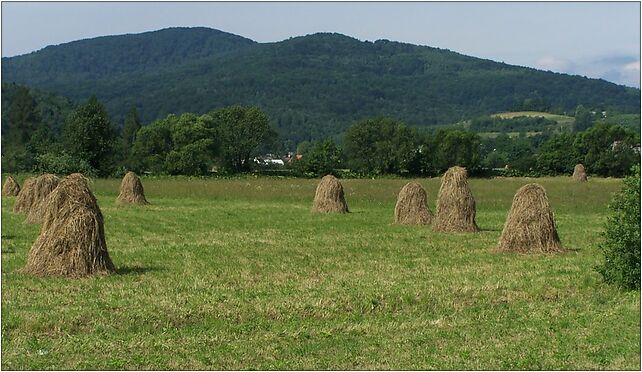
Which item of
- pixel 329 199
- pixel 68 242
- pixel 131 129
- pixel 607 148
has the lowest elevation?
pixel 329 199

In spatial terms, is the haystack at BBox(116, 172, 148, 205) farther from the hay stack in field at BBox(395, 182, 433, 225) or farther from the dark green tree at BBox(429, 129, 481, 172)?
the dark green tree at BBox(429, 129, 481, 172)

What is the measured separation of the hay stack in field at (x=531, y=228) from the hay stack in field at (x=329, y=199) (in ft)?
48.3

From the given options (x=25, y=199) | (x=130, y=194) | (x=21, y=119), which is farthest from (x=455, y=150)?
(x=21, y=119)

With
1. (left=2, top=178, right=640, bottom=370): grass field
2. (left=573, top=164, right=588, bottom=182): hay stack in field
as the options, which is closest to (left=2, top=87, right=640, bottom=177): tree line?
(left=573, top=164, right=588, bottom=182): hay stack in field

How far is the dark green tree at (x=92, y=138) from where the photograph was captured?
8188 cm

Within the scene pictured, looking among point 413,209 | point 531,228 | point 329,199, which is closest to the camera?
point 531,228

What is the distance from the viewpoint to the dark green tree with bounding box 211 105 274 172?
10050 centimetres

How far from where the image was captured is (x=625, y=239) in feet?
48.4

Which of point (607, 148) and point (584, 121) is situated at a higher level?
point (584, 121)

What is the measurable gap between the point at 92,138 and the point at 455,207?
64178mm

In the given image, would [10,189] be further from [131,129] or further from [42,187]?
[131,129]

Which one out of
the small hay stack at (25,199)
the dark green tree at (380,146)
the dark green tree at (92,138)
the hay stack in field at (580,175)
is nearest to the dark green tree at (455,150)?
the dark green tree at (380,146)

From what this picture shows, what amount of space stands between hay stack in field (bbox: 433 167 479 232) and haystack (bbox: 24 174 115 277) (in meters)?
13.2

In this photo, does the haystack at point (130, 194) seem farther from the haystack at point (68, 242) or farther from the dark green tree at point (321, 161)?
the dark green tree at point (321, 161)
